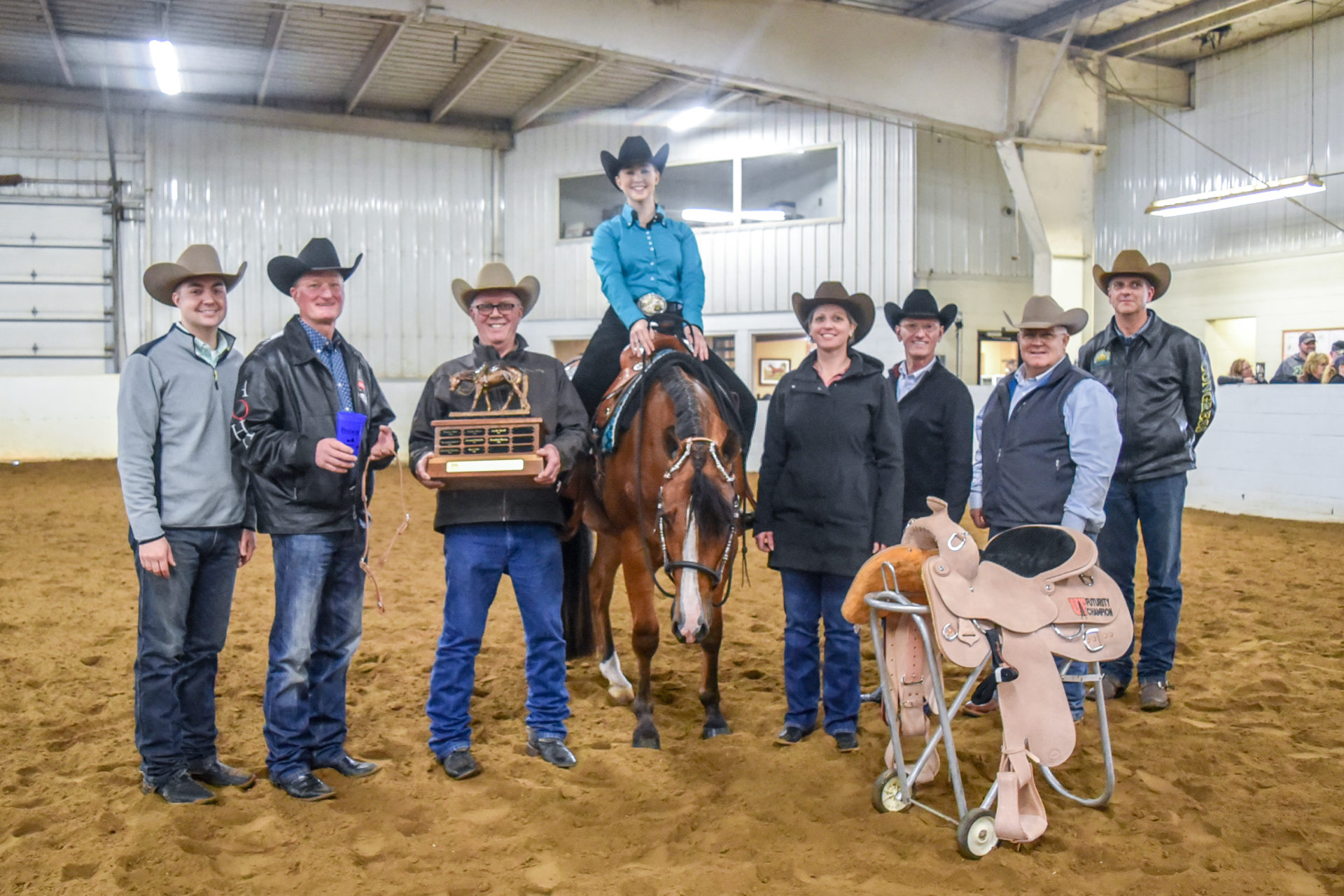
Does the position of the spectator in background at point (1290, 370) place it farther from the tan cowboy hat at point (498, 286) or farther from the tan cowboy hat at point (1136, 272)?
the tan cowboy hat at point (498, 286)

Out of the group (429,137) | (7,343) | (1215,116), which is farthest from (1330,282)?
(7,343)

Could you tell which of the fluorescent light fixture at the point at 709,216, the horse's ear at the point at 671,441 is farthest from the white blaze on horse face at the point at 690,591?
the fluorescent light fixture at the point at 709,216

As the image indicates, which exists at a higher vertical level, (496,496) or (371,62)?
(371,62)

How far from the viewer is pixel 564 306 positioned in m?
16.0

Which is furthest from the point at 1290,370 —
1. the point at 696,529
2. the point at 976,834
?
the point at 976,834

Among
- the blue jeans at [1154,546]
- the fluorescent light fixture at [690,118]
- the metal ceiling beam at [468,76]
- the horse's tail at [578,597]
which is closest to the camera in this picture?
the blue jeans at [1154,546]

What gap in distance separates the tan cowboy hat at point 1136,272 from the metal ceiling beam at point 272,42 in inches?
383

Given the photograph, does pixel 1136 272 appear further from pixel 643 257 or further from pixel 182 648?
pixel 182 648

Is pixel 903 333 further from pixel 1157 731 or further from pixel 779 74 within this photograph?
pixel 779 74

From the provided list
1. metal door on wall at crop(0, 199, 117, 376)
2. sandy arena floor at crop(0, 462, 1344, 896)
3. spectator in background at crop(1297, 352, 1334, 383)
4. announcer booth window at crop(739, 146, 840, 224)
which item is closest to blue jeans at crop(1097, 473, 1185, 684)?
sandy arena floor at crop(0, 462, 1344, 896)

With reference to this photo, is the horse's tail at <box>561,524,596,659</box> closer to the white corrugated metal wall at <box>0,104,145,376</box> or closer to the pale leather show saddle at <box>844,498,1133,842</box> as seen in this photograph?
the pale leather show saddle at <box>844,498,1133,842</box>

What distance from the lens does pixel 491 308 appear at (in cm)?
368

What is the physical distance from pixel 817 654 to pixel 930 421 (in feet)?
3.58

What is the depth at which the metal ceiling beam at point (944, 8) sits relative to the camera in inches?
426
